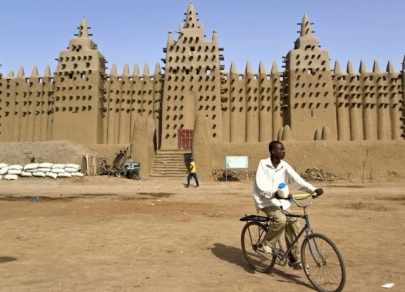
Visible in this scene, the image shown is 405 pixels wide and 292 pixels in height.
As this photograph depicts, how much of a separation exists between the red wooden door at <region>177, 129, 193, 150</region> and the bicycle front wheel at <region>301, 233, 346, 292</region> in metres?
25.1

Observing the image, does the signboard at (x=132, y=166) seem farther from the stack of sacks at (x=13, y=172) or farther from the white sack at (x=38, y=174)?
the stack of sacks at (x=13, y=172)

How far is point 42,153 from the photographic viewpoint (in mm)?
20781

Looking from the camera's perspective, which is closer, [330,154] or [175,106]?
[330,154]

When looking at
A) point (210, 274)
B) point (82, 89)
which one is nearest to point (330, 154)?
point (210, 274)

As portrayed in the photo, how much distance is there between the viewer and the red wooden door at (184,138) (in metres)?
28.5

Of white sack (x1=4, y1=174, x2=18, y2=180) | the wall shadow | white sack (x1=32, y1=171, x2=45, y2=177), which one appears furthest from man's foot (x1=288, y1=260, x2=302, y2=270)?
white sack (x1=4, y1=174, x2=18, y2=180)

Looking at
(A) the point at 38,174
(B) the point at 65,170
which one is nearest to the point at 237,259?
(B) the point at 65,170

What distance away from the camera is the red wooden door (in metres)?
28.5

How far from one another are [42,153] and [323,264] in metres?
20.6

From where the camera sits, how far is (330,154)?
63.6 feet

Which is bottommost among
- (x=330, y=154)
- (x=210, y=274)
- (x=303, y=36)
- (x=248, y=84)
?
(x=210, y=274)

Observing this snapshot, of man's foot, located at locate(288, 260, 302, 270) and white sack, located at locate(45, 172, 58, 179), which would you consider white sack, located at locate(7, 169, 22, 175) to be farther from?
man's foot, located at locate(288, 260, 302, 270)

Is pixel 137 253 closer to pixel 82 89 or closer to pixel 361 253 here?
pixel 361 253

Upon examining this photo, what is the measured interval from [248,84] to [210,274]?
28.0 metres
